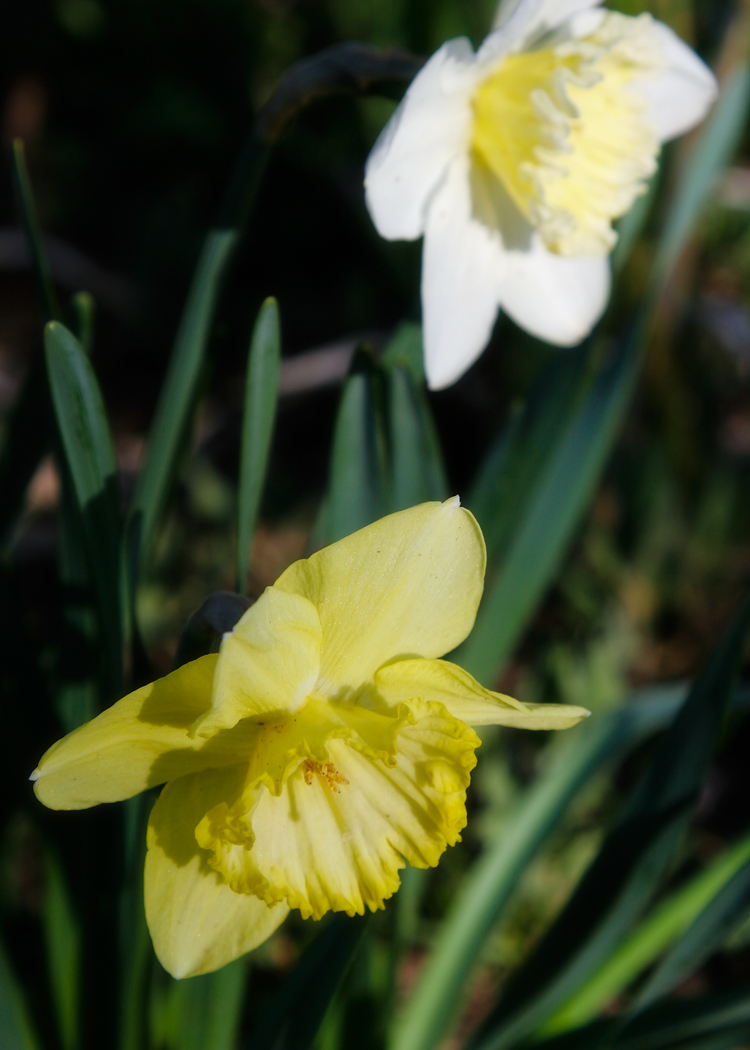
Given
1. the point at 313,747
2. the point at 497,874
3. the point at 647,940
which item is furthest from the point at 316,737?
the point at 647,940

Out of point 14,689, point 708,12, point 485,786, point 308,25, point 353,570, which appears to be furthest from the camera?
point 308,25

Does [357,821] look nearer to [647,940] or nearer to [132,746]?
[132,746]

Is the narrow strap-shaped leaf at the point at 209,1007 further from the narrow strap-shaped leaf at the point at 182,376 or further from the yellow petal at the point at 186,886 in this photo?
the narrow strap-shaped leaf at the point at 182,376

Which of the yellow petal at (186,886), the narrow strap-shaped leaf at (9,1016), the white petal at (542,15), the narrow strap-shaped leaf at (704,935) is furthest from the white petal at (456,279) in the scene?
the narrow strap-shaped leaf at (9,1016)

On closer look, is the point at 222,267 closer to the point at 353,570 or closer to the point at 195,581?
the point at 353,570

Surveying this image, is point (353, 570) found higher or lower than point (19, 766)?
higher

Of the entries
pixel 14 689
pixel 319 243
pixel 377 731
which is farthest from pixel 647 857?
pixel 319 243
